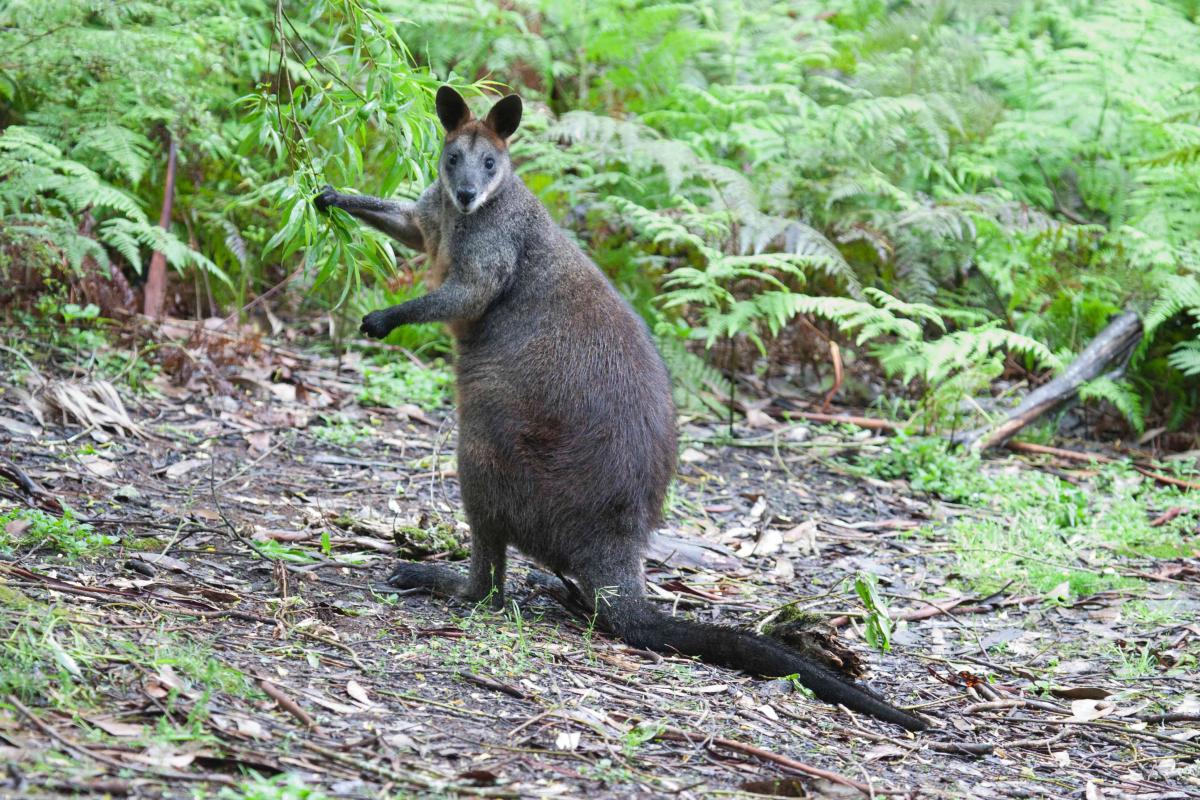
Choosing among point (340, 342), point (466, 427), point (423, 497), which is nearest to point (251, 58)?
point (340, 342)

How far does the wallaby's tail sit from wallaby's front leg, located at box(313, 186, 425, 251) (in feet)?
6.79

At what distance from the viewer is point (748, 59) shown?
10547 mm

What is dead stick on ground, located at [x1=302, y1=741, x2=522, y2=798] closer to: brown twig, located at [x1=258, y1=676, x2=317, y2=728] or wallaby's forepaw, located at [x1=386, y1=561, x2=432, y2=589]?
brown twig, located at [x1=258, y1=676, x2=317, y2=728]

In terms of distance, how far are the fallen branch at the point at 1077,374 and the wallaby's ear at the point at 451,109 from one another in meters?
4.34

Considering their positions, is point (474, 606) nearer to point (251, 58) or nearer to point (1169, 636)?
point (1169, 636)

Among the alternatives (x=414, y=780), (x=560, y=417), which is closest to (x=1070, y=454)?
(x=560, y=417)

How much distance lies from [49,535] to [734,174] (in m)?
5.54

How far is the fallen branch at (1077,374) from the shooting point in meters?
8.19

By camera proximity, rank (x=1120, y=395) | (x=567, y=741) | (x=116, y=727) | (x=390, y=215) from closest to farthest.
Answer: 1. (x=116, y=727)
2. (x=567, y=741)
3. (x=390, y=215)
4. (x=1120, y=395)

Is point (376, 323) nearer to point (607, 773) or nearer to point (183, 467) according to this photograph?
point (183, 467)

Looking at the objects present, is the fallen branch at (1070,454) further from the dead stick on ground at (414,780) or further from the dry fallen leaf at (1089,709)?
the dead stick on ground at (414,780)

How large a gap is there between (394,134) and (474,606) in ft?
6.44

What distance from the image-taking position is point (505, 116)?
5324mm

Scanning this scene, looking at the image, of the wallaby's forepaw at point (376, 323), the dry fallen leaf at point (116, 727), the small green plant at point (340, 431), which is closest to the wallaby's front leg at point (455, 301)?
the wallaby's forepaw at point (376, 323)
